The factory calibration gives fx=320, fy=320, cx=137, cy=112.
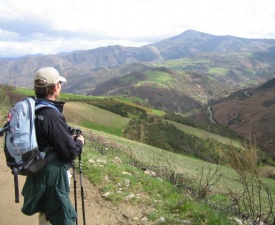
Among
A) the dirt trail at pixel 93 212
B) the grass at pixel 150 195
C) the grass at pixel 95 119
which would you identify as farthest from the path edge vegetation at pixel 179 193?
the grass at pixel 95 119

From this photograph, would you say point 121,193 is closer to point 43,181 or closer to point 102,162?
point 102,162

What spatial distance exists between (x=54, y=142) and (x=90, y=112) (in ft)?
220

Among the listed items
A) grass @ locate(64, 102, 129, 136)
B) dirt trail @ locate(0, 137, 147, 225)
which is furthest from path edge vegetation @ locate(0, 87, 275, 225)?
grass @ locate(64, 102, 129, 136)

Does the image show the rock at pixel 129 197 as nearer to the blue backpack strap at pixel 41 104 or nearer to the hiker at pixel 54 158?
the hiker at pixel 54 158

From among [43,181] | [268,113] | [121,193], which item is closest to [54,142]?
[43,181]

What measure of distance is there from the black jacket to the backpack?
0.12 meters

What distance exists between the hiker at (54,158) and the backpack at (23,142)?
0.14 m

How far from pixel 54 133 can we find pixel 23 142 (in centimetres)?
39

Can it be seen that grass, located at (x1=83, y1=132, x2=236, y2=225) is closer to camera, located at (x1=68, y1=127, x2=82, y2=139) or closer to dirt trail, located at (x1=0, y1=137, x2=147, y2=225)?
dirt trail, located at (x1=0, y1=137, x2=147, y2=225)

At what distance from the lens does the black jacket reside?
4.09 meters

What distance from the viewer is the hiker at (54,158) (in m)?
4.12

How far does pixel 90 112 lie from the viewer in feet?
231

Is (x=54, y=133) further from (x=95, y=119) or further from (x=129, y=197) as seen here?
(x=95, y=119)

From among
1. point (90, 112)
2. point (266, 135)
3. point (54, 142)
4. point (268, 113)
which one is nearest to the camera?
point (54, 142)
